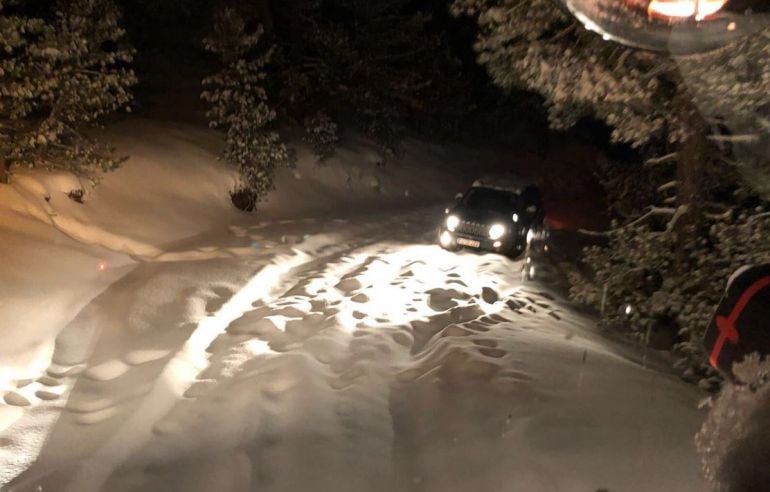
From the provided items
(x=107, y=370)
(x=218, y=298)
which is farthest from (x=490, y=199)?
(x=107, y=370)

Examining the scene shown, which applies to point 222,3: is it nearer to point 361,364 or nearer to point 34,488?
point 361,364

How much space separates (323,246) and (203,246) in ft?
7.70

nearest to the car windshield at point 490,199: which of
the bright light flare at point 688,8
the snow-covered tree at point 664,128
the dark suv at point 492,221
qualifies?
the dark suv at point 492,221

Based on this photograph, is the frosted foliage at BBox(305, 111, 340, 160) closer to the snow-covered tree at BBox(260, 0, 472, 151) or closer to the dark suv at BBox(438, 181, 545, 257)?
the snow-covered tree at BBox(260, 0, 472, 151)

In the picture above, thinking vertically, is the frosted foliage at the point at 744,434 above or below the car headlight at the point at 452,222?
above

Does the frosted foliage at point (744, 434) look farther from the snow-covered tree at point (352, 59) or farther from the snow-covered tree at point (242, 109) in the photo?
the snow-covered tree at point (352, 59)

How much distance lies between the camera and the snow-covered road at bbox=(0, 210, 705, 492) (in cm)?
487

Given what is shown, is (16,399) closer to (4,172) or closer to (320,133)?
(4,172)

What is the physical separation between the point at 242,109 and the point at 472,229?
18.9 ft

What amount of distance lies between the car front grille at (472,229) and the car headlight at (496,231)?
0.08 metres

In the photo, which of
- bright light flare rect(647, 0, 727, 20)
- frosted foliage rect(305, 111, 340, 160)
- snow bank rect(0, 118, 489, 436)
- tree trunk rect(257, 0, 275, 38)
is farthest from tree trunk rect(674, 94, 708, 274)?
tree trunk rect(257, 0, 275, 38)

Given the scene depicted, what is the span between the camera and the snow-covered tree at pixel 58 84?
10914mm

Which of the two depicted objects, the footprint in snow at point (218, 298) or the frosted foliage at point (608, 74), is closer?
the frosted foliage at point (608, 74)

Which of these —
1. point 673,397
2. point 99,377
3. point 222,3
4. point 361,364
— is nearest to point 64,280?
point 99,377
